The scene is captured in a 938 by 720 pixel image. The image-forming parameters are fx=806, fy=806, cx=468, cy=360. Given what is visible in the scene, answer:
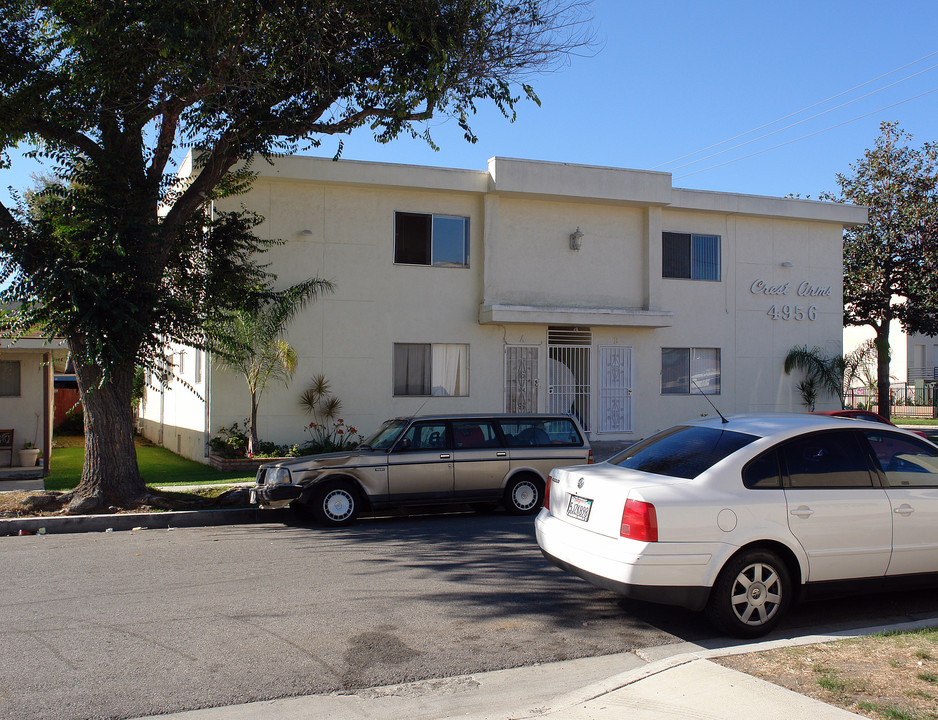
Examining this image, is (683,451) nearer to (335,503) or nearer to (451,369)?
(335,503)

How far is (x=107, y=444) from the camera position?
1168 centimetres

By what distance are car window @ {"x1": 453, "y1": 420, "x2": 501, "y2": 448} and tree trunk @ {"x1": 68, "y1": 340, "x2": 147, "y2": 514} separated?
4.70 metres

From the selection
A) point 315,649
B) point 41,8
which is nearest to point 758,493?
point 315,649

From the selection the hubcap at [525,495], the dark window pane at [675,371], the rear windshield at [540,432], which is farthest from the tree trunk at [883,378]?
the hubcap at [525,495]

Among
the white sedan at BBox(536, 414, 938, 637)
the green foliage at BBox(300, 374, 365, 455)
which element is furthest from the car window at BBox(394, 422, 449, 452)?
the green foliage at BBox(300, 374, 365, 455)

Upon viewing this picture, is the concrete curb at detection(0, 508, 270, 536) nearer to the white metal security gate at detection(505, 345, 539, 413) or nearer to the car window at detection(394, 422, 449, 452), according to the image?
the car window at detection(394, 422, 449, 452)

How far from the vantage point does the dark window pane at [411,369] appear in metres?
18.3

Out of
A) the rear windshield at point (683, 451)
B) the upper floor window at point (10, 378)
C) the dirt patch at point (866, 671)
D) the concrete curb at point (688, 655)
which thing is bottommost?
the concrete curb at point (688, 655)

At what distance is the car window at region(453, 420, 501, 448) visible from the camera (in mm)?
11242

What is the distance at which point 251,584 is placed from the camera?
24.4 feet

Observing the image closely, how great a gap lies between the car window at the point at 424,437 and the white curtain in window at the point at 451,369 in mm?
7397

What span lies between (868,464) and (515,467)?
18.4ft

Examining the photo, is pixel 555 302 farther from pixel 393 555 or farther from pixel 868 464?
pixel 868 464

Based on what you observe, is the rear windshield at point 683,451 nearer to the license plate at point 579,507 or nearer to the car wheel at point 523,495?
the license plate at point 579,507
